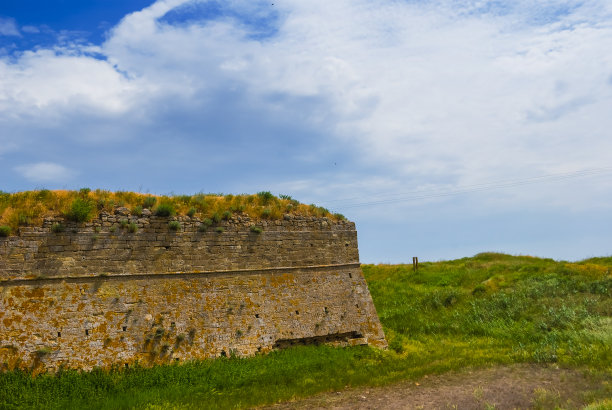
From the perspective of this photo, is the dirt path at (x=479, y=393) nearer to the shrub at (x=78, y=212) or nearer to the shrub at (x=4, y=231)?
the shrub at (x=78, y=212)

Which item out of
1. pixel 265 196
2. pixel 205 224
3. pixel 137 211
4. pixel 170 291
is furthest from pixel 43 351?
pixel 265 196

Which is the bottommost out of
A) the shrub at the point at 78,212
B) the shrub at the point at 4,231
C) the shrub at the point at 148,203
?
the shrub at the point at 4,231

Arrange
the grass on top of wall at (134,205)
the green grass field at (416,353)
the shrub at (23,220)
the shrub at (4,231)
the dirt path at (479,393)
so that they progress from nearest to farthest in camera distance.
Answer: the dirt path at (479,393) < the green grass field at (416,353) < the shrub at (4,231) < the shrub at (23,220) < the grass on top of wall at (134,205)

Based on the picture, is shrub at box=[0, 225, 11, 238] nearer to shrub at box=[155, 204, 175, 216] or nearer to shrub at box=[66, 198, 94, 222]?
shrub at box=[66, 198, 94, 222]

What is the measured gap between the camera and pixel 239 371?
12.8 meters

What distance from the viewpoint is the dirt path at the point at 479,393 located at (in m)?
10.4

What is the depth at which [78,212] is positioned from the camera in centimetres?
1294

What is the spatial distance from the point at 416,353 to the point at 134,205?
11.3 m

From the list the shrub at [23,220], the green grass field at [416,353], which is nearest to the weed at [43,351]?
the green grass field at [416,353]

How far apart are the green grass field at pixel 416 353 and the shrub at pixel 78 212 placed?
14.2 ft

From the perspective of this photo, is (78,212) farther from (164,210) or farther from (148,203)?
(164,210)

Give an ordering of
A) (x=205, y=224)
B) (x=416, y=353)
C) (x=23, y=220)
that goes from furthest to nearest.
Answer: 1. (x=416, y=353)
2. (x=205, y=224)
3. (x=23, y=220)

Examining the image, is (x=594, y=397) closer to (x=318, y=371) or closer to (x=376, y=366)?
(x=376, y=366)

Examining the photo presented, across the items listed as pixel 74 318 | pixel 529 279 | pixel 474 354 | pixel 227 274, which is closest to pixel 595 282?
pixel 529 279
